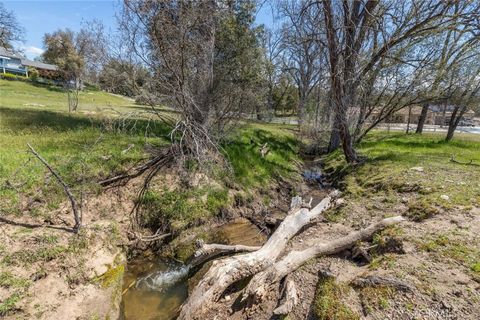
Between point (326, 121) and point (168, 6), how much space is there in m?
8.60

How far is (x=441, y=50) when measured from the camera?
339 inches

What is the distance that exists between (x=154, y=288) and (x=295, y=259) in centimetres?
227

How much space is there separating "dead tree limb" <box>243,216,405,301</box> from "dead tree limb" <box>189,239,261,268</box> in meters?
0.70

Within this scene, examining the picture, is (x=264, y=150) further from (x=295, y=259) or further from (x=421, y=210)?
(x=295, y=259)

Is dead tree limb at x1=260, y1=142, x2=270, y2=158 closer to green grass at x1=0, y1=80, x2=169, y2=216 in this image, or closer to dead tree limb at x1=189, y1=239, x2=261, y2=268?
green grass at x1=0, y1=80, x2=169, y2=216

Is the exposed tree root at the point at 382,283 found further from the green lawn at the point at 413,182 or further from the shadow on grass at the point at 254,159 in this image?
the shadow on grass at the point at 254,159

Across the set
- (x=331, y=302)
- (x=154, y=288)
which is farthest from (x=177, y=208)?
(x=331, y=302)

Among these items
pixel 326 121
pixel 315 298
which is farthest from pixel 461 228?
pixel 326 121

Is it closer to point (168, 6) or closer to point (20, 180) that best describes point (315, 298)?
point (20, 180)

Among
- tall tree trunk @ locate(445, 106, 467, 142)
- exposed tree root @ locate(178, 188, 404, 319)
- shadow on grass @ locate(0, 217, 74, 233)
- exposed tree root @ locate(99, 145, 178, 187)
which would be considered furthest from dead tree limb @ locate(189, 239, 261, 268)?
tall tree trunk @ locate(445, 106, 467, 142)

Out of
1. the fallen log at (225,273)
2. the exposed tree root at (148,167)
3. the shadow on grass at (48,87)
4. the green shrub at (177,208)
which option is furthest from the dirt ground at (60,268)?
the shadow on grass at (48,87)

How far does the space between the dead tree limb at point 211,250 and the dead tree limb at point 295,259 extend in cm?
70

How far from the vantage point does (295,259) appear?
12.0 feet

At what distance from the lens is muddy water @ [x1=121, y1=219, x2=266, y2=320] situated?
3.61 metres
